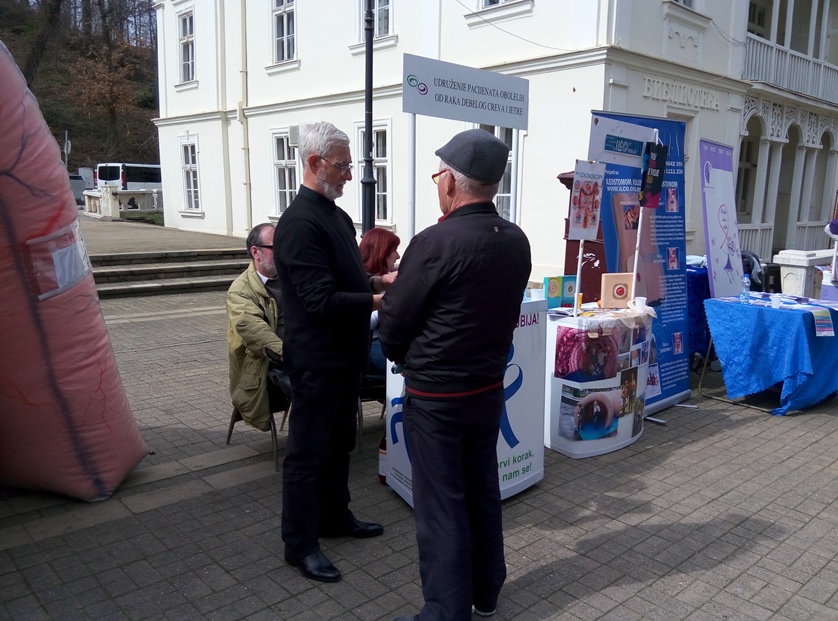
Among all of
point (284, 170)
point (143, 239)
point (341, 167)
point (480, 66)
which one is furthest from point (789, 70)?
point (341, 167)

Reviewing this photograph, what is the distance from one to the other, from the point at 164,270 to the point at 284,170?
17.5ft

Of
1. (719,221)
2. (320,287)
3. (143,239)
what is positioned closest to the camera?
(320,287)

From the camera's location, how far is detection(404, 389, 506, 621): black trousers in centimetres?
251

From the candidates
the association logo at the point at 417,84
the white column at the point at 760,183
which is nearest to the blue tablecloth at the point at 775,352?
the association logo at the point at 417,84

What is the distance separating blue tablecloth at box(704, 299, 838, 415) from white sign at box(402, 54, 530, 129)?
2.49 metres

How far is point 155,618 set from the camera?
8.90 ft

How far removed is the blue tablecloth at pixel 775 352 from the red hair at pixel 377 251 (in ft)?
10.9

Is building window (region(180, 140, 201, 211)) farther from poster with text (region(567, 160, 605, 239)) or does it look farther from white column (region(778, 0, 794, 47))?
poster with text (region(567, 160, 605, 239))

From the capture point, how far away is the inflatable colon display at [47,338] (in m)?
3.17

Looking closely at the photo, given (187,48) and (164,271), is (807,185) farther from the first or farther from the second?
(187,48)

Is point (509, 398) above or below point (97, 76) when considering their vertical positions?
below

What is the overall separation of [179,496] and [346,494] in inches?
44.1

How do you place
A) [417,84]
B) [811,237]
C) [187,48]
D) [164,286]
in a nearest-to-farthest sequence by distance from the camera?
[417,84] < [164,286] < [811,237] < [187,48]

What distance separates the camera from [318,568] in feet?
9.82
